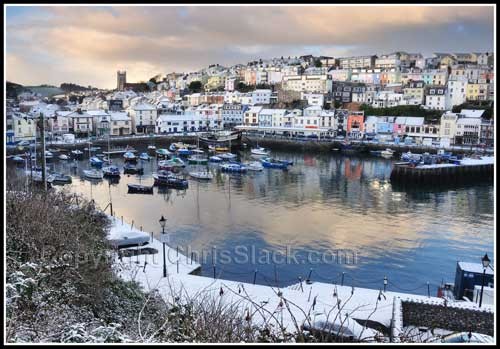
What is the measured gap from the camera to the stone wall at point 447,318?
12.3ft

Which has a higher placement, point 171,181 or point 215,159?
point 215,159

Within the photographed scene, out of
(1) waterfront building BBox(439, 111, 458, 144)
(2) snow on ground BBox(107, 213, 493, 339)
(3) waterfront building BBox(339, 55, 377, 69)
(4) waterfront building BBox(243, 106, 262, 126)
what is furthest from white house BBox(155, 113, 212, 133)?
(3) waterfront building BBox(339, 55, 377, 69)

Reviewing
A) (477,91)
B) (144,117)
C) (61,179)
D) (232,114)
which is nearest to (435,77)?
(477,91)

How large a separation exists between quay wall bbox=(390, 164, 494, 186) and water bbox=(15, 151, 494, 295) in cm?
67

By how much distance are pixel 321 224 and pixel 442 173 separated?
7.74 m

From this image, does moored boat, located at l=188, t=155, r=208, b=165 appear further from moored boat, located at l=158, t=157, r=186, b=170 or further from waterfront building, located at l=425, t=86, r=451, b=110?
waterfront building, located at l=425, t=86, r=451, b=110

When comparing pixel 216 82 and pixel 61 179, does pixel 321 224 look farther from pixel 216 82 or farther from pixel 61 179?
pixel 216 82

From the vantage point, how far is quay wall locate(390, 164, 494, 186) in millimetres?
13836

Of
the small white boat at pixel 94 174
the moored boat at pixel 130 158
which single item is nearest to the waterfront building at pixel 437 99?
the moored boat at pixel 130 158

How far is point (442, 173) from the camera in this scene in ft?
48.0

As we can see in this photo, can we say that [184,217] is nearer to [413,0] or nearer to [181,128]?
[413,0]

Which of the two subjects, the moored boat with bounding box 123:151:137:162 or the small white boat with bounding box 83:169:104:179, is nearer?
the small white boat with bounding box 83:169:104:179

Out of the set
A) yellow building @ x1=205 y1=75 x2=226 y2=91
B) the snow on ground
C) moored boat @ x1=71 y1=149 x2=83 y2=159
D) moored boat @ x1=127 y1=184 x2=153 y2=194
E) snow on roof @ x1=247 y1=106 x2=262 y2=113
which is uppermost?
yellow building @ x1=205 y1=75 x2=226 y2=91

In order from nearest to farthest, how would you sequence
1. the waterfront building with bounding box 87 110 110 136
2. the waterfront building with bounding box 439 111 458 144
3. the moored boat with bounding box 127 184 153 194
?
the moored boat with bounding box 127 184 153 194 < the waterfront building with bounding box 439 111 458 144 < the waterfront building with bounding box 87 110 110 136
